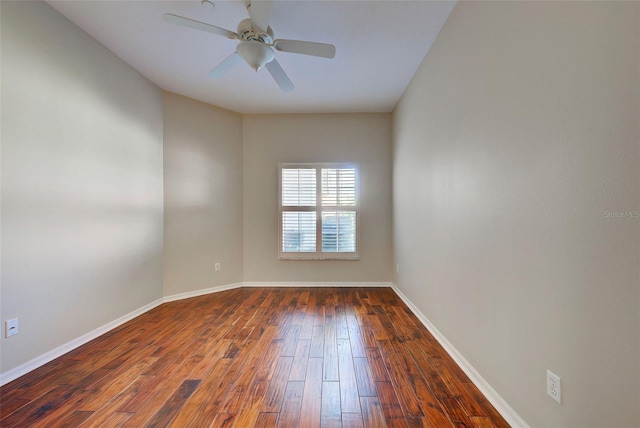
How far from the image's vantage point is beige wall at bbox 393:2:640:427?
88cm

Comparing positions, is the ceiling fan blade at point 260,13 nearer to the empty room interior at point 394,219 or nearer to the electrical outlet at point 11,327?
the empty room interior at point 394,219

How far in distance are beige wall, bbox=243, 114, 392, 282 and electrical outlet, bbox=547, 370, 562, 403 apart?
296cm

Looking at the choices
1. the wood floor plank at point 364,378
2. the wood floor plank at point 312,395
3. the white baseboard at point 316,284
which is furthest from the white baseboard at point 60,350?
the wood floor plank at point 364,378

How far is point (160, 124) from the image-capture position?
336 cm

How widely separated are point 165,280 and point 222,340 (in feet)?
5.13

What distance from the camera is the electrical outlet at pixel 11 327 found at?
1.76 meters

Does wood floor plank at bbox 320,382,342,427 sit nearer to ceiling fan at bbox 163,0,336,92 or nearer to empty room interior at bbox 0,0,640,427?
empty room interior at bbox 0,0,640,427

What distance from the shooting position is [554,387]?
1.15m

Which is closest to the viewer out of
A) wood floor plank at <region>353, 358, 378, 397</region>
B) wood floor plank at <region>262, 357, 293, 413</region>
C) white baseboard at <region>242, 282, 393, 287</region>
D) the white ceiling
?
wood floor plank at <region>262, 357, 293, 413</region>

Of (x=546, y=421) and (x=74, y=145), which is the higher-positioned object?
(x=74, y=145)

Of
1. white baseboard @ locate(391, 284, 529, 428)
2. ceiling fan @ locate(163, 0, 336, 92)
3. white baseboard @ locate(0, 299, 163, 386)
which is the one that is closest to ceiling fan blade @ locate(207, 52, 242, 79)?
ceiling fan @ locate(163, 0, 336, 92)

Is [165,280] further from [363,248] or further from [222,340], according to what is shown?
[363,248]

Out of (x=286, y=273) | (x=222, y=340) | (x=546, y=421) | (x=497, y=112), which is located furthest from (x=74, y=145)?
(x=546, y=421)

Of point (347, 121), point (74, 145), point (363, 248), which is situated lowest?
point (363, 248)
